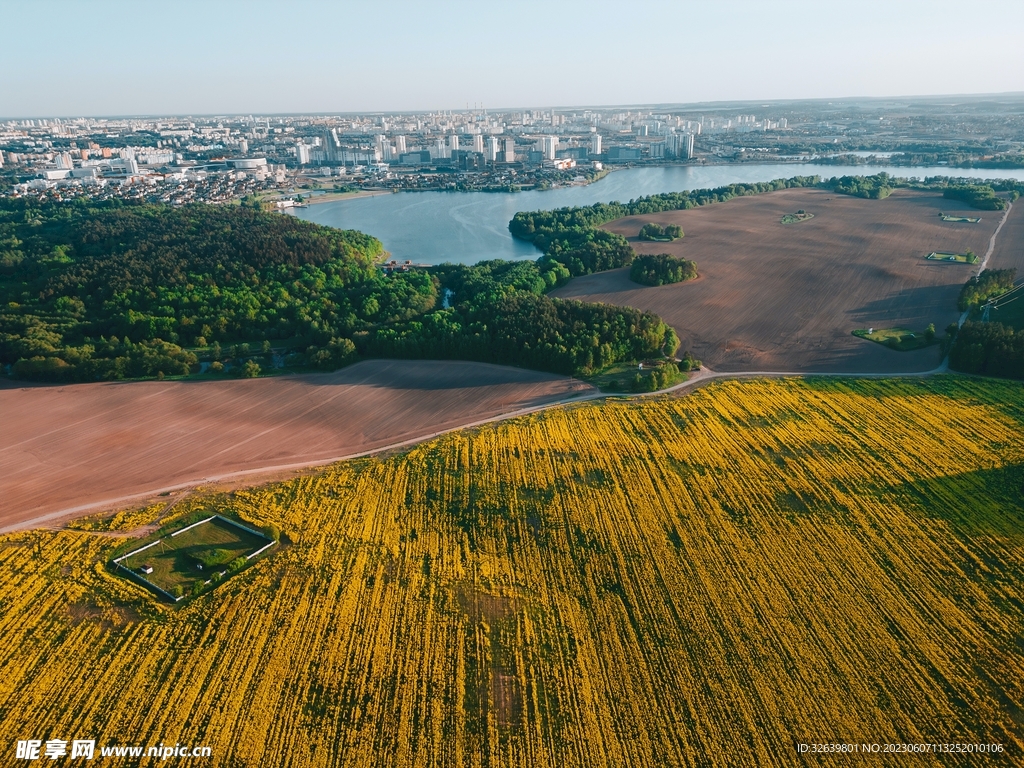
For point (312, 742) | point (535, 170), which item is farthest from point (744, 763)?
point (535, 170)

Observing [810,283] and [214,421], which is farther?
[810,283]

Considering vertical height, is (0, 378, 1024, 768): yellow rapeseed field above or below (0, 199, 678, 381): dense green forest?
below

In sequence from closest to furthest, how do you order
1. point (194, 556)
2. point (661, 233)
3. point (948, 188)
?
1. point (194, 556)
2. point (661, 233)
3. point (948, 188)

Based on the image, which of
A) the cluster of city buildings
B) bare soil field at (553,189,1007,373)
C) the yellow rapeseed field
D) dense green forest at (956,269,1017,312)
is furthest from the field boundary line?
the cluster of city buildings

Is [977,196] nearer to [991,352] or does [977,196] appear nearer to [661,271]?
[661,271]

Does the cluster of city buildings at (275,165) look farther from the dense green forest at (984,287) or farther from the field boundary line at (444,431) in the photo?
the field boundary line at (444,431)

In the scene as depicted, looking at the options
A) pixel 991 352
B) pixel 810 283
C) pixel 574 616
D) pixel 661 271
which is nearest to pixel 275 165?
pixel 661 271

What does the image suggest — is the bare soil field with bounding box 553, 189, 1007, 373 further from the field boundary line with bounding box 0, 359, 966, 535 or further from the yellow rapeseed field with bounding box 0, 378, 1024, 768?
the yellow rapeseed field with bounding box 0, 378, 1024, 768

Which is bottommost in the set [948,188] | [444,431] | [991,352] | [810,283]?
[444,431]
